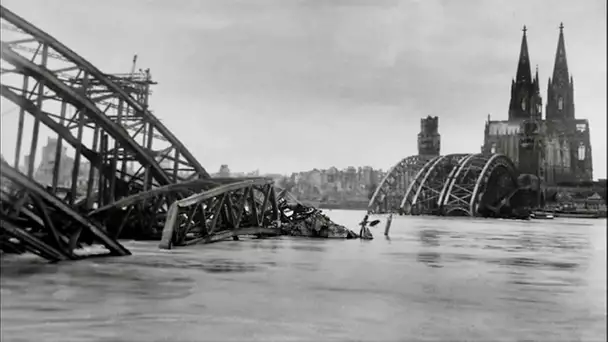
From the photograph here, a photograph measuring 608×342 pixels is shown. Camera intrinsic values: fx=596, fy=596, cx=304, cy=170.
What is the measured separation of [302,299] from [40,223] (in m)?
3.90

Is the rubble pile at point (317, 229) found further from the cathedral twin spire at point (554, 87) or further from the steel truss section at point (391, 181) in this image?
the cathedral twin spire at point (554, 87)

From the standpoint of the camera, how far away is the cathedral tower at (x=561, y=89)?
2612 mm

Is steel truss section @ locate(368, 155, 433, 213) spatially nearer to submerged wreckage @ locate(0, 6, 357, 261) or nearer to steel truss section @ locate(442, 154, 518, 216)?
submerged wreckage @ locate(0, 6, 357, 261)

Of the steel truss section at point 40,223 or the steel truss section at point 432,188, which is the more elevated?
the steel truss section at point 432,188

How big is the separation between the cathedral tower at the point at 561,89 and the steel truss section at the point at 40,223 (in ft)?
15.3

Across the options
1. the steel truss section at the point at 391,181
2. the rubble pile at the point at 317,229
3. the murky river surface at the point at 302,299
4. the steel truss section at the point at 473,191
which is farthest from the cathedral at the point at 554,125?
the steel truss section at the point at 473,191

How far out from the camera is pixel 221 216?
13.2m

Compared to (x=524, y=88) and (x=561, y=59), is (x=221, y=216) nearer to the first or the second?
(x=524, y=88)

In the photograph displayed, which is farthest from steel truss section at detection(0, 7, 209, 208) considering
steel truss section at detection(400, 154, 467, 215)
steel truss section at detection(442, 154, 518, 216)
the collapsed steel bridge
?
steel truss section at detection(442, 154, 518, 216)

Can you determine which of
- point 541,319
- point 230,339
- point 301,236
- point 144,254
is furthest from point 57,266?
point 301,236

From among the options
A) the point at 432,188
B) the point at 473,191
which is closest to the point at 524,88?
the point at 432,188

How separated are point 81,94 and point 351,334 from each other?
5.50 meters

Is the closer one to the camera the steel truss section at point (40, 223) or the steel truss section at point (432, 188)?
the steel truss section at point (40, 223)

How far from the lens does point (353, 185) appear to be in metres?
5.65
